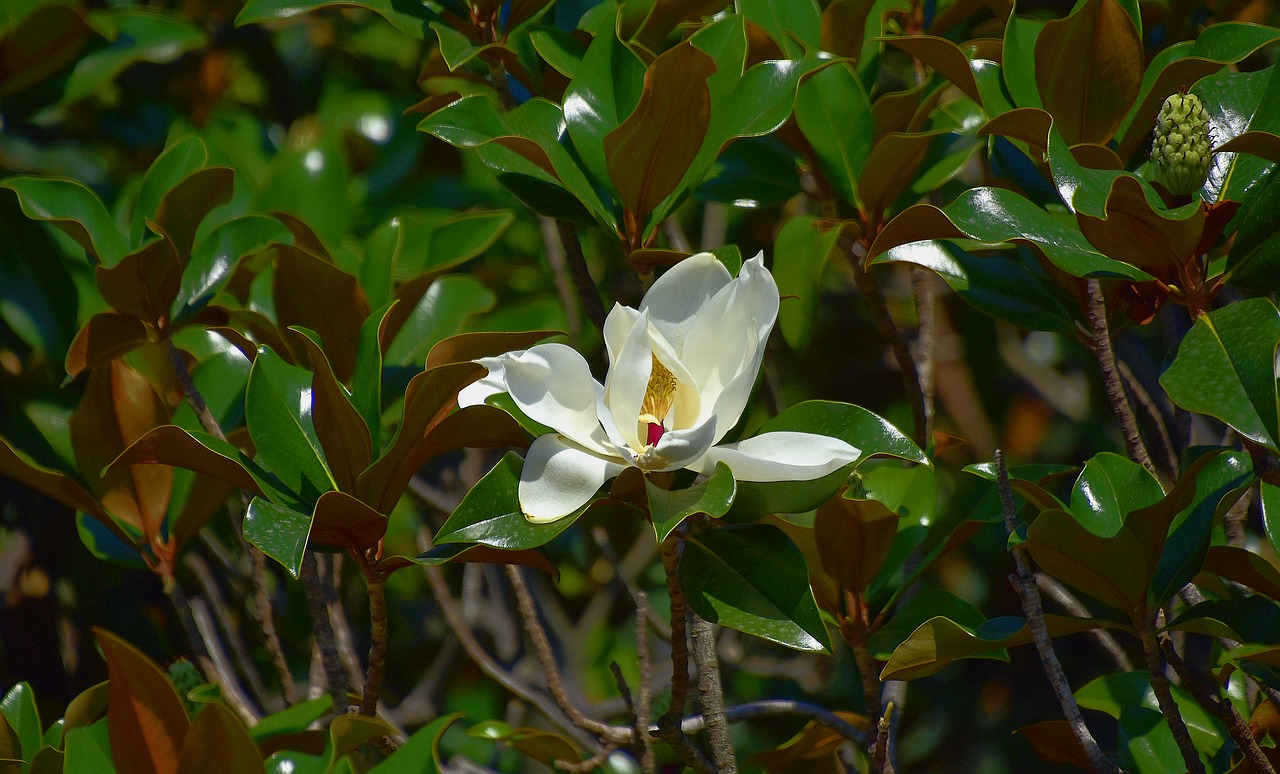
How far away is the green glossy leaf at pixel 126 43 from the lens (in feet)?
5.37

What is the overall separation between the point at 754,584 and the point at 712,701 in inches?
5.3

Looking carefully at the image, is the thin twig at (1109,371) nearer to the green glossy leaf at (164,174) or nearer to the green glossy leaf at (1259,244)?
the green glossy leaf at (1259,244)

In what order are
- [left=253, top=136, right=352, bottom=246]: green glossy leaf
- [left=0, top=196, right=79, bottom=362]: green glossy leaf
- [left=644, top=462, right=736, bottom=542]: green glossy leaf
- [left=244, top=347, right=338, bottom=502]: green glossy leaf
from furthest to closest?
[left=253, top=136, right=352, bottom=246]: green glossy leaf < [left=0, top=196, right=79, bottom=362]: green glossy leaf < [left=244, top=347, right=338, bottom=502]: green glossy leaf < [left=644, top=462, right=736, bottom=542]: green glossy leaf

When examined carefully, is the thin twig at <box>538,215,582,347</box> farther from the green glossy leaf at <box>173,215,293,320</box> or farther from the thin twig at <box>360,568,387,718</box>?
the thin twig at <box>360,568,387,718</box>

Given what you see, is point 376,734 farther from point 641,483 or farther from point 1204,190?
point 1204,190

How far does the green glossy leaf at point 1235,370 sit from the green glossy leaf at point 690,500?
1.21 feet

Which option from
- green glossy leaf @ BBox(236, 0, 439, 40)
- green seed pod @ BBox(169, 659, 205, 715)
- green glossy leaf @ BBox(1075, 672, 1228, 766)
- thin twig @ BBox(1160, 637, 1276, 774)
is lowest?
green seed pod @ BBox(169, 659, 205, 715)

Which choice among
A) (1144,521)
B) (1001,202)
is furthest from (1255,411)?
(1001,202)

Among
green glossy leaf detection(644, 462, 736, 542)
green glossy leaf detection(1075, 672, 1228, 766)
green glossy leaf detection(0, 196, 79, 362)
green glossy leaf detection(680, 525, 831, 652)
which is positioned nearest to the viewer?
green glossy leaf detection(644, 462, 736, 542)

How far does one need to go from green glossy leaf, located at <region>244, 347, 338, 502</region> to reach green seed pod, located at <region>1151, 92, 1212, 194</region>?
79 centimetres

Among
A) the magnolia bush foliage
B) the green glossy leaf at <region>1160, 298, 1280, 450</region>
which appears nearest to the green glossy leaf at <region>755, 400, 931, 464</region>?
the magnolia bush foliage

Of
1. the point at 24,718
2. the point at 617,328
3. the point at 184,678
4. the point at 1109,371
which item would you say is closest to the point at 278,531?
the point at 617,328

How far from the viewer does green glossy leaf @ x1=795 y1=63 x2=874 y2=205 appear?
123cm

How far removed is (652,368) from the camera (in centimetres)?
94
